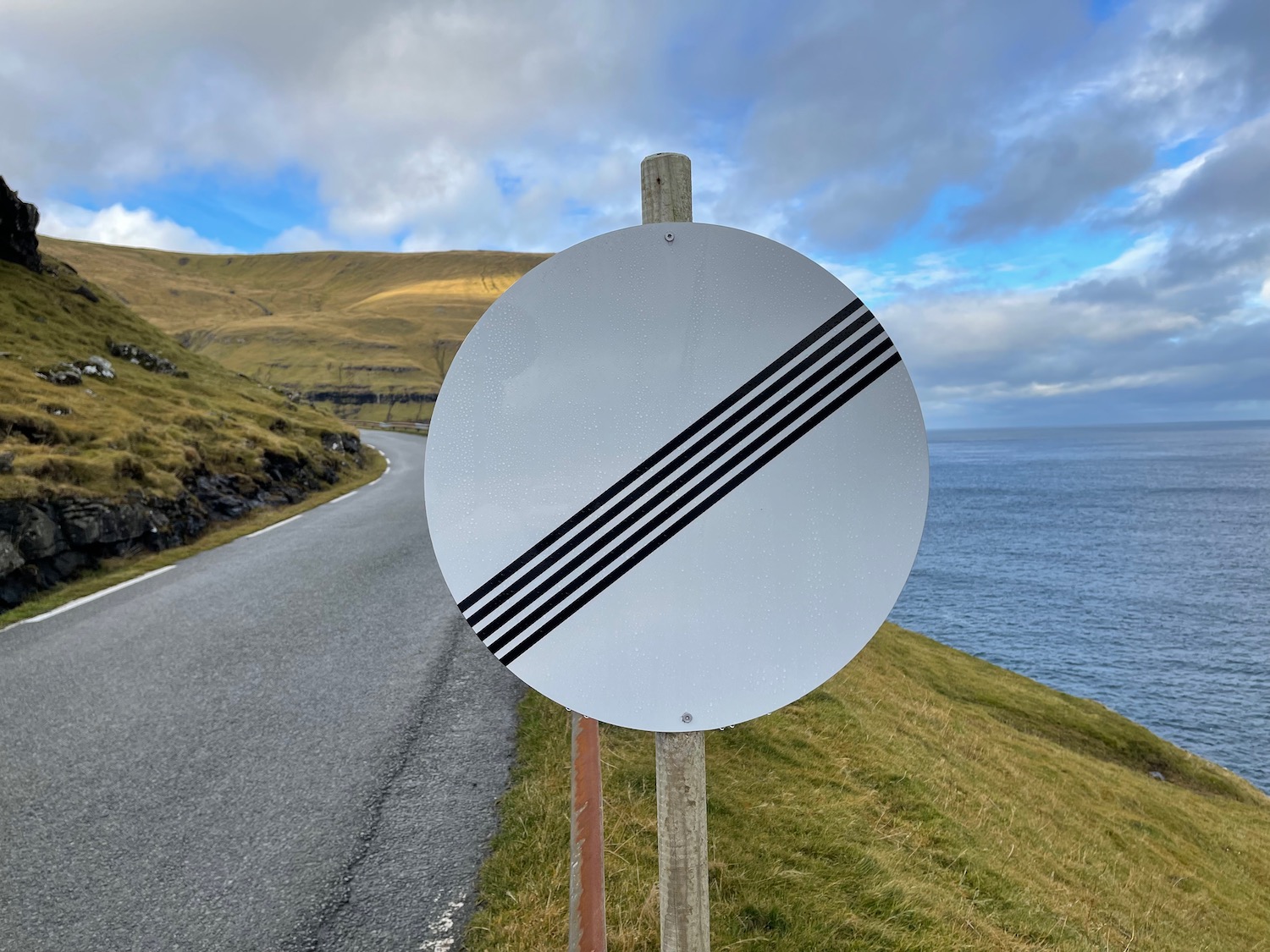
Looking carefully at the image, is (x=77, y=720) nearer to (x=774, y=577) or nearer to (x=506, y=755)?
(x=506, y=755)

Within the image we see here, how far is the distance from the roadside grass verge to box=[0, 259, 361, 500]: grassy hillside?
5.27 feet

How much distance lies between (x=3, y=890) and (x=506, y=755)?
323cm

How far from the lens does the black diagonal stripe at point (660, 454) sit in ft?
6.56

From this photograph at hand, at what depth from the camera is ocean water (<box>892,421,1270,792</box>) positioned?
3116 cm

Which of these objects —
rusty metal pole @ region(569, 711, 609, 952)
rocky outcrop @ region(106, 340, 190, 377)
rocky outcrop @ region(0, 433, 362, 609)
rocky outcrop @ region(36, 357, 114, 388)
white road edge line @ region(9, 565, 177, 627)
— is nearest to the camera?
rusty metal pole @ region(569, 711, 609, 952)

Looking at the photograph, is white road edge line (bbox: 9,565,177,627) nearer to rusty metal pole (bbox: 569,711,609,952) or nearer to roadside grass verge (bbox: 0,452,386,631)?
roadside grass verge (bbox: 0,452,386,631)

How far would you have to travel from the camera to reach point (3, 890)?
14.1 ft

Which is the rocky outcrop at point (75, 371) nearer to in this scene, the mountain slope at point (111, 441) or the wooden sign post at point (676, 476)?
the mountain slope at point (111, 441)

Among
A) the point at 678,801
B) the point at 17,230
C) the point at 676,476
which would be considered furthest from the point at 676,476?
the point at 17,230

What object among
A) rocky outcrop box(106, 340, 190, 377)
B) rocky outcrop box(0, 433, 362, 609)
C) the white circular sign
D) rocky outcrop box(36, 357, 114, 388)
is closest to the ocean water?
the white circular sign

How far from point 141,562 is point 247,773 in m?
11.0

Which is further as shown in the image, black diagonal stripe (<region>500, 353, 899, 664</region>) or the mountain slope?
the mountain slope

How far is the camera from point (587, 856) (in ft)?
11.3

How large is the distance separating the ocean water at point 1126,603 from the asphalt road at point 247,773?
99.3 feet
